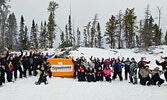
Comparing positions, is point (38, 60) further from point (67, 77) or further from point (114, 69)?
point (114, 69)

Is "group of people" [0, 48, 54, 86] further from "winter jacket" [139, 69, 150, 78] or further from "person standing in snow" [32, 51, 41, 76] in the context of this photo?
"winter jacket" [139, 69, 150, 78]

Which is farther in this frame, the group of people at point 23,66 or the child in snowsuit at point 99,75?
the child in snowsuit at point 99,75

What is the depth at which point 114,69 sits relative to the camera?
8.88 metres

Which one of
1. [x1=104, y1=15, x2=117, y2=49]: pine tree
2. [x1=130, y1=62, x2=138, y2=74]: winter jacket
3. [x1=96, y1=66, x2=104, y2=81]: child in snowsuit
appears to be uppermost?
[x1=104, y1=15, x2=117, y2=49]: pine tree

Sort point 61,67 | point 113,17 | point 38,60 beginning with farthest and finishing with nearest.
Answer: point 113,17 < point 61,67 < point 38,60

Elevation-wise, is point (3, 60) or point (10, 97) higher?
point (3, 60)

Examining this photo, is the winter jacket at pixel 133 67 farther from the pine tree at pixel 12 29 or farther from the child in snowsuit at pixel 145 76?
the pine tree at pixel 12 29

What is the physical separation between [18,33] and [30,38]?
4.48m

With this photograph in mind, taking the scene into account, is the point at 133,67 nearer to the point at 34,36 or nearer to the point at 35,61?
the point at 35,61

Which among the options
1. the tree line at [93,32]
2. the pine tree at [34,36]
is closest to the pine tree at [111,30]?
the tree line at [93,32]

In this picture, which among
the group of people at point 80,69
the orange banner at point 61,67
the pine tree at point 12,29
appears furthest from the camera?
the pine tree at point 12,29

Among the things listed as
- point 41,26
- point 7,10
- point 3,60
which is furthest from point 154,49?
point 41,26

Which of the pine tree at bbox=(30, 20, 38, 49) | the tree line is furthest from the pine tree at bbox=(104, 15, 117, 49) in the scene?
the pine tree at bbox=(30, 20, 38, 49)

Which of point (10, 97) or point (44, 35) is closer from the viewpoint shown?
point (10, 97)
